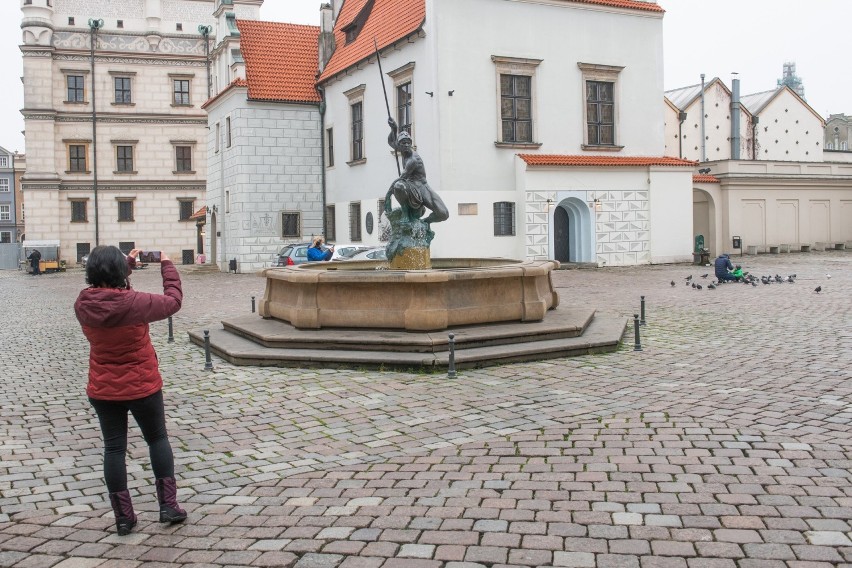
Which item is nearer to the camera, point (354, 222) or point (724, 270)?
point (724, 270)

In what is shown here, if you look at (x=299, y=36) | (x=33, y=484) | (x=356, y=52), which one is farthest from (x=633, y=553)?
(x=299, y=36)

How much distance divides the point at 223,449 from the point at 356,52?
1216 inches

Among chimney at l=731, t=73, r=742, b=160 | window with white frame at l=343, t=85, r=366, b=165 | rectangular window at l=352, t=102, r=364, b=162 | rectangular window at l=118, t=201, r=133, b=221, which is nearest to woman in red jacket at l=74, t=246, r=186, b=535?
window with white frame at l=343, t=85, r=366, b=165

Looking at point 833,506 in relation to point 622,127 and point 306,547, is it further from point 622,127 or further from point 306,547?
point 622,127

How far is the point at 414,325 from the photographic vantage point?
1098 centimetres

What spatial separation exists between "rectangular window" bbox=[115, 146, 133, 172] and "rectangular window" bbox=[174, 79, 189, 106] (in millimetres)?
4287

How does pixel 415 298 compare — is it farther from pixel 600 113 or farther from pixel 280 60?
pixel 280 60

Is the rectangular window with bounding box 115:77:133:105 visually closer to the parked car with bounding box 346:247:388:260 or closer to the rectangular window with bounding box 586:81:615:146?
the rectangular window with bounding box 586:81:615:146

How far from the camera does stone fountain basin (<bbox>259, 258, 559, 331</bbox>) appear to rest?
11.0m

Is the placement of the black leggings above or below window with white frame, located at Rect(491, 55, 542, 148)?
below

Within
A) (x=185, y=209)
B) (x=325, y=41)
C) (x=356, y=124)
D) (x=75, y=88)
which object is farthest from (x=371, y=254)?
(x=75, y=88)

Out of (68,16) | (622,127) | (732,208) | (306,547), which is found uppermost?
Answer: (68,16)

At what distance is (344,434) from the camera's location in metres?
7.31

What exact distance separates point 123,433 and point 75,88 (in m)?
51.1
